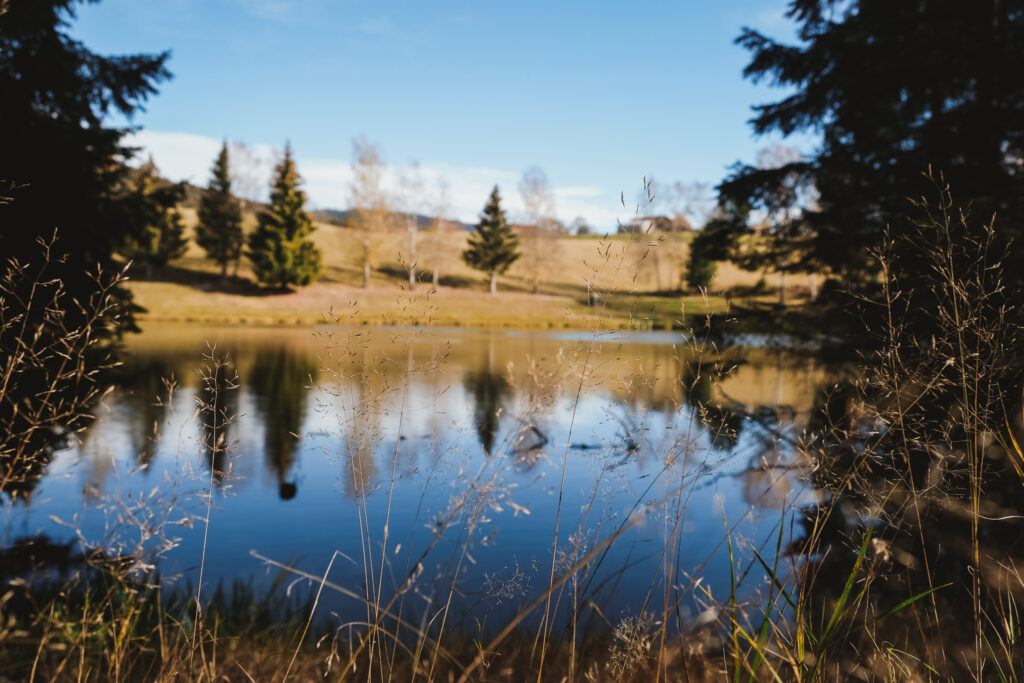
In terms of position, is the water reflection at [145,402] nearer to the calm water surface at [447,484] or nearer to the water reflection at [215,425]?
the calm water surface at [447,484]

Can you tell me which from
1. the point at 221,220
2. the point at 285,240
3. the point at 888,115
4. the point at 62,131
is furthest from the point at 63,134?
the point at 221,220

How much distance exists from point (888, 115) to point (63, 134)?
1021 centimetres

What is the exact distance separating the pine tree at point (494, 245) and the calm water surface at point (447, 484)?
3768 cm

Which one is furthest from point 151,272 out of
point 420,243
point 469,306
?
point 469,306

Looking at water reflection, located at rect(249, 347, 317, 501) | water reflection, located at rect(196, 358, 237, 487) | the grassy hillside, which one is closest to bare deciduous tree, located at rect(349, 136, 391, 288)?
the grassy hillside

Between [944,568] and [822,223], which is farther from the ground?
[822,223]

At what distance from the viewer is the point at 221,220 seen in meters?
46.2

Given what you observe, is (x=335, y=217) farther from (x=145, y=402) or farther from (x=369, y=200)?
(x=145, y=402)

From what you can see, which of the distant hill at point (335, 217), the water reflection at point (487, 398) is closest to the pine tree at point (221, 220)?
the distant hill at point (335, 217)

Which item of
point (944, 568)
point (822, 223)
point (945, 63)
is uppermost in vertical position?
point (945, 63)

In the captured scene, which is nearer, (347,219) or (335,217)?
(347,219)

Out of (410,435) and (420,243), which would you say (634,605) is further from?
(420,243)

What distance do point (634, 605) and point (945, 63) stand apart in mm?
6809

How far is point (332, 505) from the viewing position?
761 cm
